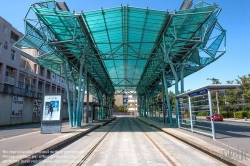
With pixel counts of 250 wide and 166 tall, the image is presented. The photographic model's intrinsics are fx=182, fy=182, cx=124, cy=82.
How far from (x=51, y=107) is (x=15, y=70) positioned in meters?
24.3

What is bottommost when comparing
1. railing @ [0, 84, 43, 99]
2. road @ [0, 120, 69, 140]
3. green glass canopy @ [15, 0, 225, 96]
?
road @ [0, 120, 69, 140]

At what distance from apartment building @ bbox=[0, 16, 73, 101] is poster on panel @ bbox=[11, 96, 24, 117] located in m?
0.86

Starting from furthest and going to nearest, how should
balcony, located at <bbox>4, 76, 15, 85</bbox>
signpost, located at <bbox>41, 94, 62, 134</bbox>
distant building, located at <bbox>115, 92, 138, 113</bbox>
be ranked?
distant building, located at <bbox>115, 92, 138, 113</bbox>, balcony, located at <bbox>4, 76, 15, 85</bbox>, signpost, located at <bbox>41, 94, 62, 134</bbox>

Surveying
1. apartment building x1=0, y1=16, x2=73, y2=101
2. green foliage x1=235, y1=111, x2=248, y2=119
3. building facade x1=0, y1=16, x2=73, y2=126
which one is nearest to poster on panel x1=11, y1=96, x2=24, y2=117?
building facade x1=0, y1=16, x2=73, y2=126

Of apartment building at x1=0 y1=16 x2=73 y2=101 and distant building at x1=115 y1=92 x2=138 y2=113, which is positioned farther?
distant building at x1=115 y1=92 x2=138 y2=113

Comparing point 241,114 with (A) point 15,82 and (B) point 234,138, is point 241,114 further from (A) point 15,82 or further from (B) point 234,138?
(A) point 15,82

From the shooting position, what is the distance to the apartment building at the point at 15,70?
29.5 meters

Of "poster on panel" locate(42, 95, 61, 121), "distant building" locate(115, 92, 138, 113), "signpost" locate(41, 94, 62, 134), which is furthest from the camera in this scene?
"distant building" locate(115, 92, 138, 113)

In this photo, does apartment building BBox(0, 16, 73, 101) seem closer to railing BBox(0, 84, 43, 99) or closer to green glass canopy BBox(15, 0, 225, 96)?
railing BBox(0, 84, 43, 99)

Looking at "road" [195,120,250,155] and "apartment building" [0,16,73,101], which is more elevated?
"apartment building" [0,16,73,101]

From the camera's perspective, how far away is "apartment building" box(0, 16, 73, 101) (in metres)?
29.5

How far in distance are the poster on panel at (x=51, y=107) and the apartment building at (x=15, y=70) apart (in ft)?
52.0

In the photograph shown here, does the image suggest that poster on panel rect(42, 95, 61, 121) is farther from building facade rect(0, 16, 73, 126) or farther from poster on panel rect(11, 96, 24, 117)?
poster on panel rect(11, 96, 24, 117)

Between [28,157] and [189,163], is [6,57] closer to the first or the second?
[28,157]
